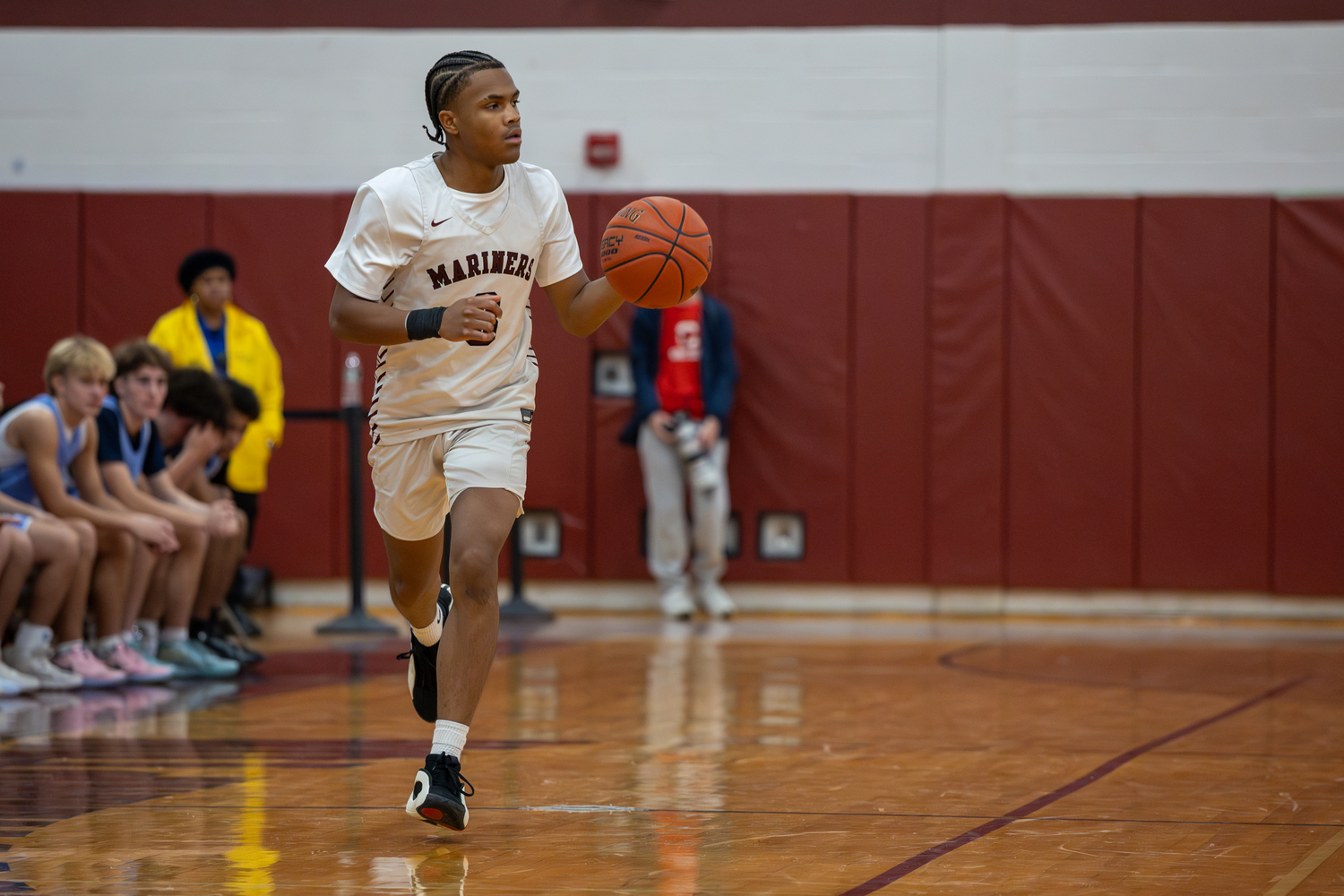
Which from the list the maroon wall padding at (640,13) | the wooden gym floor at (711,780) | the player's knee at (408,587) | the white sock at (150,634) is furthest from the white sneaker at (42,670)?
the maroon wall padding at (640,13)

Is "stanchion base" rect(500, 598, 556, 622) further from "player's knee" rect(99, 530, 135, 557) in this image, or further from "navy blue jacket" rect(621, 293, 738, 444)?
"player's knee" rect(99, 530, 135, 557)

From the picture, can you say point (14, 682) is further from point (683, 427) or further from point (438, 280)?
point (683, 427)

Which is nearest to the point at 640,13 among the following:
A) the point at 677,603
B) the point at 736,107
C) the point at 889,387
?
the point at 736,107

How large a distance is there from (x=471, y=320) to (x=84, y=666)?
3.21 metres

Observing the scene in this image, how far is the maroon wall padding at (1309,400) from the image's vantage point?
9414mm

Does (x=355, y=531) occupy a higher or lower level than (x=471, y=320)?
lower

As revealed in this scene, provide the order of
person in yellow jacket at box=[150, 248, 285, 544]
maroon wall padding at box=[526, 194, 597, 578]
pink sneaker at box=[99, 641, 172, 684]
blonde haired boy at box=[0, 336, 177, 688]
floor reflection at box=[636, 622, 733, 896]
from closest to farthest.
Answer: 1. floor reflection at box=[636, 622, 733, 896]
2. blonde haired boy at box=[0, 336, 177, 688]
3. pink sneaker at box=[99, 641, 172, 684]
4. person in yellow jacket at box=[150, 248, 285, 544]
5. maroon wall padding at box=[526, 194, 597, 578]

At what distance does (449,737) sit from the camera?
3406 mm

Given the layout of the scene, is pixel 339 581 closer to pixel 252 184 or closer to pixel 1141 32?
pixel 252 184

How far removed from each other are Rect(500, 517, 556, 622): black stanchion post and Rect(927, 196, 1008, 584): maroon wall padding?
2348 millimetres

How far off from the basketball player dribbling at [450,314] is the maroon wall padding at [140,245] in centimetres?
641

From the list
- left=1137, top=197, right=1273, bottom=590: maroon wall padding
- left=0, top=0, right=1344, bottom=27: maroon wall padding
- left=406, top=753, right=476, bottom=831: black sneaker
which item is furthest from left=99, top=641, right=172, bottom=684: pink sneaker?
left=1137, top=197, right=1273, bottom=590: maroon wall padding

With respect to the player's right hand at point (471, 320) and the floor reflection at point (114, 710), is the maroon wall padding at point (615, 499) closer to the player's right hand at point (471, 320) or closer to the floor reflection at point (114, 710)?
the floor reflection at point (114, 710)

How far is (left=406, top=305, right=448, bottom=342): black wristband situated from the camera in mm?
3453
